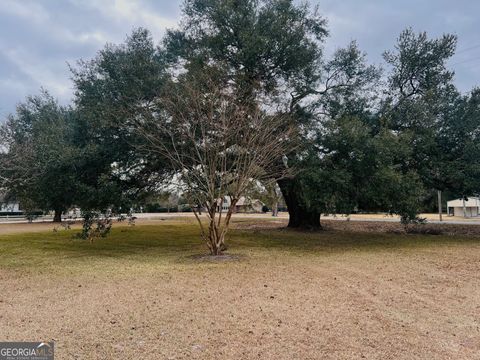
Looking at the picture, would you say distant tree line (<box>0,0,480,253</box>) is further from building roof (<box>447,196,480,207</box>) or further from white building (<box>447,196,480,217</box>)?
building roof (<box>447,196,480,207</box>)

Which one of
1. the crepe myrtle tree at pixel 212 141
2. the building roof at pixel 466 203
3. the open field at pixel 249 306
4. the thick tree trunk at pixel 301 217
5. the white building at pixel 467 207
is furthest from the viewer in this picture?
the building roof at pixel 466 203

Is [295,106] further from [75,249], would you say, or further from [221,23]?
[75,249]

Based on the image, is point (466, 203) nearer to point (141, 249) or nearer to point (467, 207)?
point (467, 207)

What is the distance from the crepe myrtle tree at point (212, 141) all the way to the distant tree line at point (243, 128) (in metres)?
0.04

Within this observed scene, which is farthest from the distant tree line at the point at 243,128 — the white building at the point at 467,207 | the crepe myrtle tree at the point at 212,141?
the white building at the point at 467,207

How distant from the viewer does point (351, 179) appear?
11992mm

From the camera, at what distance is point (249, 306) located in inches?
211

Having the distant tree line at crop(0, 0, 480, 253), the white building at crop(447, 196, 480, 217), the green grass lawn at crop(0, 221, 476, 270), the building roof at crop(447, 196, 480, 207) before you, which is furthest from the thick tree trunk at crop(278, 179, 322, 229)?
the building roof at crop(447, 196, 480, 207)

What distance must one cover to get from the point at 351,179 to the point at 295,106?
13.1 feet

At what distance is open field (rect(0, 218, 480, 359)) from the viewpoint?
12.7 feet

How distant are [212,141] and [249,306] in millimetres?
6124

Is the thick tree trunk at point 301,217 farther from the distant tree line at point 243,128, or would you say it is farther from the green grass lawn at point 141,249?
the distant tree line at point 243,128

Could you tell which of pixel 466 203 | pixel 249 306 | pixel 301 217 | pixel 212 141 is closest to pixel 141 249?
pixel 212 141

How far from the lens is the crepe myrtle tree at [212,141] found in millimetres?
10336
